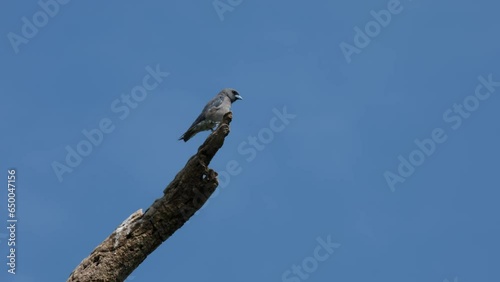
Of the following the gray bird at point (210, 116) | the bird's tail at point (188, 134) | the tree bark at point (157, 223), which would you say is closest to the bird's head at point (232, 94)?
the gray bird at point (210, 116)

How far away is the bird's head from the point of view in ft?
45.4

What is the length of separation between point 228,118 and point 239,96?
15.4 feet

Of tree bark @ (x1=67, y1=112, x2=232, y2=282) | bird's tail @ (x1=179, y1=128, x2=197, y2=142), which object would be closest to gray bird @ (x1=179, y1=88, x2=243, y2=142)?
bird's tail @ (x1=179, y1=128, x2=197, y2=142)

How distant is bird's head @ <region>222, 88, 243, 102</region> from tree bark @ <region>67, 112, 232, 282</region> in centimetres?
444

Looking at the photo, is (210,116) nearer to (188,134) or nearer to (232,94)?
(188,134)

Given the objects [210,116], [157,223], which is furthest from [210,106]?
[157,223]

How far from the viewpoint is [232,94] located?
555 inches

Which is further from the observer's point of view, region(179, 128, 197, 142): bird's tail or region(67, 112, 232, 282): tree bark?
region(179, 128, 197, 142): bird's tail

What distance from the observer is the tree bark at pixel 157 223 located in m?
9.14

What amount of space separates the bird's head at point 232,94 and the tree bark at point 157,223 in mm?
4443

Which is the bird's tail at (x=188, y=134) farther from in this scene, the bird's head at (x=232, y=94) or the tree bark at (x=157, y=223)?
the tree bark at (x=157, y=223)

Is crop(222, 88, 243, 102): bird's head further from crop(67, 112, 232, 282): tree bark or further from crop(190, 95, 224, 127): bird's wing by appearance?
crop(67, 112, 232, 282): tree bark

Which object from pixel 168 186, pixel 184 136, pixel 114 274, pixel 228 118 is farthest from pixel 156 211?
pixel 184 136

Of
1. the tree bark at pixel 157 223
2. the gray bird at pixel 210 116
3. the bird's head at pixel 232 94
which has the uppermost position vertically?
the bird's head at pixel 232 94
